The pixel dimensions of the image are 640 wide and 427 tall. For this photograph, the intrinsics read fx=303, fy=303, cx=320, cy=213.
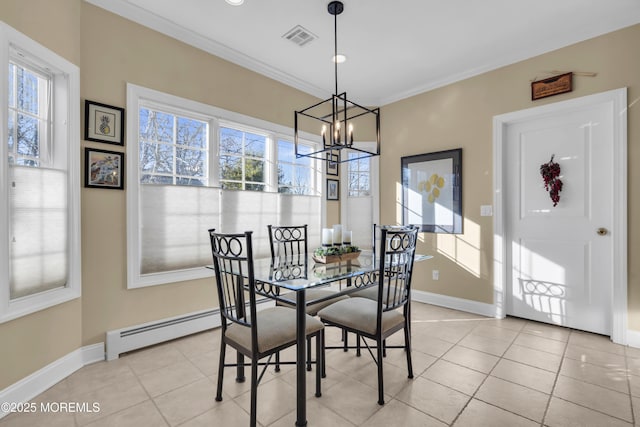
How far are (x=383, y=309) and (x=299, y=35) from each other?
255 cm

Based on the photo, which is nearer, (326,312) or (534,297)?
(326,312)

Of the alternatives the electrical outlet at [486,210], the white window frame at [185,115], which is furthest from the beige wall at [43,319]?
the electrical outlet at [486,210]

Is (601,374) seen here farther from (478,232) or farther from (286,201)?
(286,201)

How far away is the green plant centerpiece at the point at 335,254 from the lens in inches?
90.5

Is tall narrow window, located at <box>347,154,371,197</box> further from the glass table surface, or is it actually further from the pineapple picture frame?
the pineapple picture frame

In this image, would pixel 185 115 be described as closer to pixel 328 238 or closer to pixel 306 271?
pixel 328 238

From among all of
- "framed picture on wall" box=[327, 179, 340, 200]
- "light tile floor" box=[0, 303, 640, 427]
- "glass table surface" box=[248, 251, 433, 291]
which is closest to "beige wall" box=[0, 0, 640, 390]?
"light tile floor" box=[0, 303, 640, 427]

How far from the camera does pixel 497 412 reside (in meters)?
1.77

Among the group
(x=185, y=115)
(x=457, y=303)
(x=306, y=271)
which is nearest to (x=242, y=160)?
(x=185, y=115)

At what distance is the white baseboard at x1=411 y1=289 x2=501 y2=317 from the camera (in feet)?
11.3

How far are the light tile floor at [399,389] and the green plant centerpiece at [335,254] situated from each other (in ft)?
2.70

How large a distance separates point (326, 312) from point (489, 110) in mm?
2949

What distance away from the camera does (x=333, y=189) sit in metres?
4.36

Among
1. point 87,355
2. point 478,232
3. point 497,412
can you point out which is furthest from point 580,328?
point 87,355
